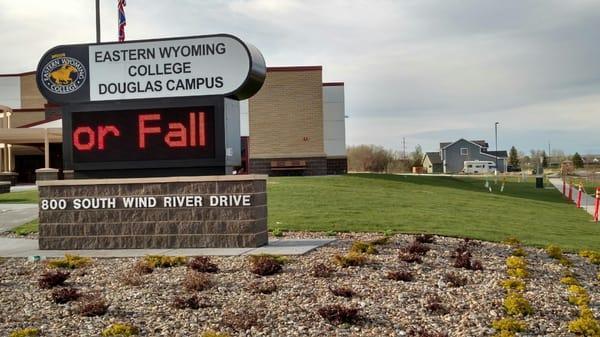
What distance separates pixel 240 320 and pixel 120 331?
119 cm

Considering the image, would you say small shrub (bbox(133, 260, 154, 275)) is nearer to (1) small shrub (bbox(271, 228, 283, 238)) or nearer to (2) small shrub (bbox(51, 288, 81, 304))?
(2) small shrub (bbox(51, 288, 81, 304))

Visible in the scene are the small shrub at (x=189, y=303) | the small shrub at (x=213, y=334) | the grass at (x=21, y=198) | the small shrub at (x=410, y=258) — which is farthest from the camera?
the grass at (x=21, y=198)

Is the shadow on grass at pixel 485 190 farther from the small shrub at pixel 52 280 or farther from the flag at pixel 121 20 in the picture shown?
the small shrub at pixel 52 280

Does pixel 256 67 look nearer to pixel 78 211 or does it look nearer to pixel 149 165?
pixel 149 165

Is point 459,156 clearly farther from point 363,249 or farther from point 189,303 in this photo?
point 189,303

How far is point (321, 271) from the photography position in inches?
358

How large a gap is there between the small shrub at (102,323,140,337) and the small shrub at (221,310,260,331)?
2.97 ft

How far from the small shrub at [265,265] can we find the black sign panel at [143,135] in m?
2.82

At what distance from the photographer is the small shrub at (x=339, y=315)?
292 inches

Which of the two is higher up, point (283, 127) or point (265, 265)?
point (283, 127)

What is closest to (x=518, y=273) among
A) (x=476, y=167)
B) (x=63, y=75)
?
(x=63, y=75)

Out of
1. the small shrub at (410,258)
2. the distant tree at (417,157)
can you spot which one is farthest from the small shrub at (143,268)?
the distant tree at (417,157)

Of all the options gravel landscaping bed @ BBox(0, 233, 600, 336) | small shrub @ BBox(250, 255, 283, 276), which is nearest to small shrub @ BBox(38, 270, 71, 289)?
gravel landscaping bed @ BBox(0, 233, 600, 336)

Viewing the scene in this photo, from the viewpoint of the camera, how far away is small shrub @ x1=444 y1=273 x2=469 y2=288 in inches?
344
